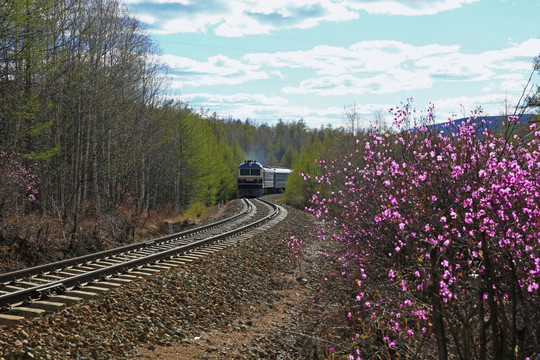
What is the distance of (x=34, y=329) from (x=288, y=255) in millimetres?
9877

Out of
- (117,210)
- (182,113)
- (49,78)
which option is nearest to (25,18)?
(49,78)

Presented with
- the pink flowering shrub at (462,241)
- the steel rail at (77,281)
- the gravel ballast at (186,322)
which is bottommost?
the gravel ballast at (186,322)

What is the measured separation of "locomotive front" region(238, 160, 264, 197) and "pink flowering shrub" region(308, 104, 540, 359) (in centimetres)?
3851

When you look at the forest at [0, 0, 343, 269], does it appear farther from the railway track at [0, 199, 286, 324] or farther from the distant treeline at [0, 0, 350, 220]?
the railway track at [0, 199, 286, 324]

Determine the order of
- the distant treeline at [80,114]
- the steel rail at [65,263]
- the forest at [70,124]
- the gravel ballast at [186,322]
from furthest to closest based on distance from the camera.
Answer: the distant treeline at [80,114], the forest at [70,124], the steel rail at [65,263], the gravel ballast at [186,322]

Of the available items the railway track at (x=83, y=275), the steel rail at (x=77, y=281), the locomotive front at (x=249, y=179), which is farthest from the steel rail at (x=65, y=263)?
the locomotive front at (x=249, y=179)

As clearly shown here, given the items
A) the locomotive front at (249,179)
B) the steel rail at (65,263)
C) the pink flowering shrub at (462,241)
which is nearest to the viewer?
the pink flowering shrub at (462,241)

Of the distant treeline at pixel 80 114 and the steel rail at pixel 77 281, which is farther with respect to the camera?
the distant treeline at pixel 80 114

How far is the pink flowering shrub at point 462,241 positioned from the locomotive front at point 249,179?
126 feet

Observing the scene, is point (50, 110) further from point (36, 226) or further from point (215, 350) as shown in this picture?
point (215, 350)

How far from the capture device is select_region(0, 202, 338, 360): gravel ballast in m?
6.22

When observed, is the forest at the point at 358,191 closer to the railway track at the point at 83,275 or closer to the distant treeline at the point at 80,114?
the distant treeline at the point at 80,114

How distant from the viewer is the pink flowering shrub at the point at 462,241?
4297mm

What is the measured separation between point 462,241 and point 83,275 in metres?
6.73
